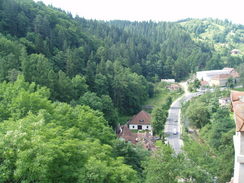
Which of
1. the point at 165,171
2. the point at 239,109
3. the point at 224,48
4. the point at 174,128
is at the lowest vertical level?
the point at 174,128

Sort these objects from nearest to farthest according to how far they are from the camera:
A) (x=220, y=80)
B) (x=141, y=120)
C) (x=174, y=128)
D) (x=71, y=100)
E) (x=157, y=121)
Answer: (x=71, y=100) < (x=157, y=121) < (x=174, y=128) < (x=141, y=120) < (x=220, y=80)

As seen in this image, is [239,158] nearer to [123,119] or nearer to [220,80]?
Result: [123,119]

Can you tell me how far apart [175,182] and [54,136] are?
6908 mm

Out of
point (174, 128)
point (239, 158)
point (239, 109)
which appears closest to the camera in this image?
point (239, 158)

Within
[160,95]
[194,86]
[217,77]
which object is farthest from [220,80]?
[160,95]

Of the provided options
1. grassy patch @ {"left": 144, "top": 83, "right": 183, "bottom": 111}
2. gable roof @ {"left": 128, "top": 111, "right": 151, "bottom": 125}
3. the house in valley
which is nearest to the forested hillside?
the house in valley

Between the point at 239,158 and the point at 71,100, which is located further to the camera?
the point at 71,100

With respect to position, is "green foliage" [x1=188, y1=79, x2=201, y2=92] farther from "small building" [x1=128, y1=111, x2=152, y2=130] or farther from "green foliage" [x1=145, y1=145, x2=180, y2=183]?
"green foliage" [x1=145, y1=145, x2=180, y2=183]

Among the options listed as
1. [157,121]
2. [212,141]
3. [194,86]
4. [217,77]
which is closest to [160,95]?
[194,86]

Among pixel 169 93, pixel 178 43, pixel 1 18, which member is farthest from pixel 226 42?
pixel 1 18

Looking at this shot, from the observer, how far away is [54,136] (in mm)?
15133

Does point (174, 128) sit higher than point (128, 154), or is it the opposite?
point (128, 154)

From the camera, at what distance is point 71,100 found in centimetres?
4056

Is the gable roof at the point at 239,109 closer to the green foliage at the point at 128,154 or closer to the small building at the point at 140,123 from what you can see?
the green foliage at the point at 128,154
